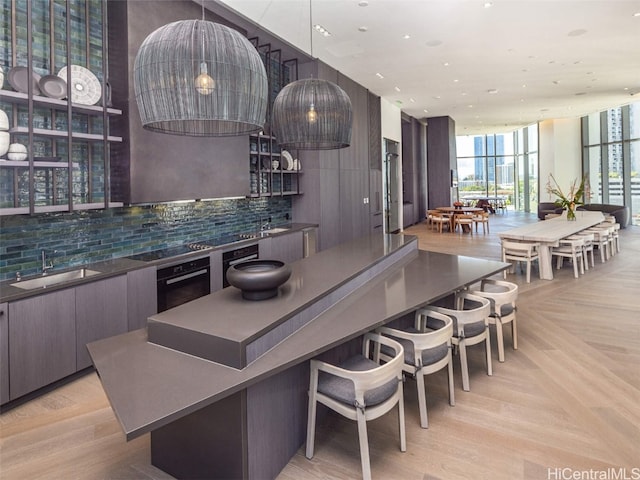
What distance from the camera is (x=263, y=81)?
2.14 meters

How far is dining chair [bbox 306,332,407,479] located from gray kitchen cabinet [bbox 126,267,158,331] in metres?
2.16

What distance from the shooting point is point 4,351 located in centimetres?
286

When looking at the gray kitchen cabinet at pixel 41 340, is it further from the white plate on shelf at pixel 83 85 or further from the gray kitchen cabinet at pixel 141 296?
the white plate on shelf at pixel 83 85

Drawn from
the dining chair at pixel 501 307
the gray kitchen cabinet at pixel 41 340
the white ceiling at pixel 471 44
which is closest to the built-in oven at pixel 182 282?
the gray kitchen cabinet at pixel 41 340

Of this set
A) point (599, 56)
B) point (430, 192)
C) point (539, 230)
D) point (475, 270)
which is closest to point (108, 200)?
point (475, 270)

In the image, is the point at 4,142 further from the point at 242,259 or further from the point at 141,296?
the point at 242,259

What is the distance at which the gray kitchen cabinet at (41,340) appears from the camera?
9.61 ft

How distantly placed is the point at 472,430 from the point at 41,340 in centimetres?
320

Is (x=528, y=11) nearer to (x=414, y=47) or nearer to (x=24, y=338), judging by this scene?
(x=414, y=47)

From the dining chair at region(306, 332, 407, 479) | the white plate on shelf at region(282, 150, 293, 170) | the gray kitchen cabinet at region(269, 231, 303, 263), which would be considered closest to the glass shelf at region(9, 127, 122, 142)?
the gray kitchen cabinet at region(269, 231, 303, 263)

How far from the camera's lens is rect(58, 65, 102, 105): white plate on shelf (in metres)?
3.63

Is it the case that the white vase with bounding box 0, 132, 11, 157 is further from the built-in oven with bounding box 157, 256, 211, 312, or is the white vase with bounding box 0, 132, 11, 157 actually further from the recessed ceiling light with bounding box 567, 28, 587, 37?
the recessed ceiling light with bounding box 567, 28, 587, 37

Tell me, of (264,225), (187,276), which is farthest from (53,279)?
(264,225)

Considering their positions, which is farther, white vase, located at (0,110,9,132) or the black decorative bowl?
white vase, located at (0,110,9,132)
